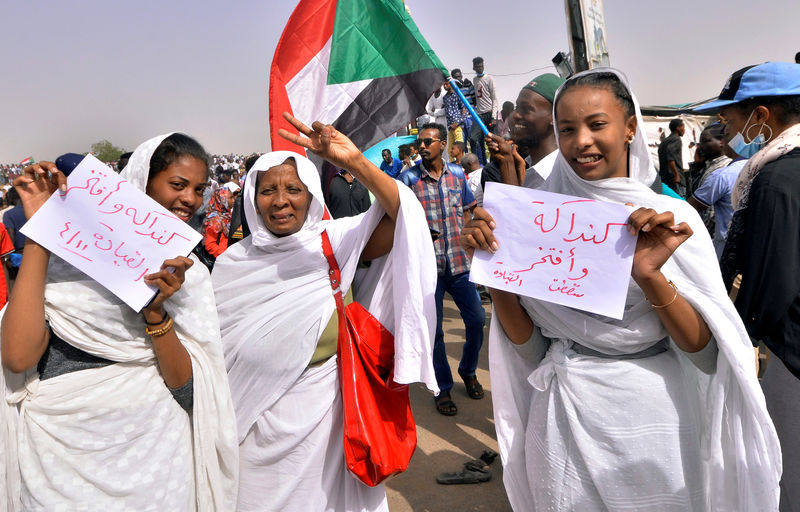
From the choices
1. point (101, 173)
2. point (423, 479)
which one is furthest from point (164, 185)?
point (423, 479)

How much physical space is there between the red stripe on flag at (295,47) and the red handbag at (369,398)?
1.34m

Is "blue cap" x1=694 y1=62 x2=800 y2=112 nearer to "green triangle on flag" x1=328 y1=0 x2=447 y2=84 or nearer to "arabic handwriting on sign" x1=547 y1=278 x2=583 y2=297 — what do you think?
"arabic handwriting on sign" x1=547 y1=278 x2=583 y2=297

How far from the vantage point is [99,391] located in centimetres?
158

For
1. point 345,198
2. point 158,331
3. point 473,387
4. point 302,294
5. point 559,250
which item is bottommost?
point 473,387

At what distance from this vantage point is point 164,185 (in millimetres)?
1838

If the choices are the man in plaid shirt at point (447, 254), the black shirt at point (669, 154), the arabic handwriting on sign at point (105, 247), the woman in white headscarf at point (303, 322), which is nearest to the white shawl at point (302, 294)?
the woman in white headscarf at point (303, 322)

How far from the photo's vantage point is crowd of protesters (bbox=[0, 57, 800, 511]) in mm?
1513

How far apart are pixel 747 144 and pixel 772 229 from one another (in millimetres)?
587

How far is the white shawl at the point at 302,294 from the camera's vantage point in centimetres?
203

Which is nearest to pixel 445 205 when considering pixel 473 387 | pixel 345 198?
pixel 345 198

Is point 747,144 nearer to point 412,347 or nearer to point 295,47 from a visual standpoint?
point 412,347

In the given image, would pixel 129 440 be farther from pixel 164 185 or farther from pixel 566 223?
pixel 566 223

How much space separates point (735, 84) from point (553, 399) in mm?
1469

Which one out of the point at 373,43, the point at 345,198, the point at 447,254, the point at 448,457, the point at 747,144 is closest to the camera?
the point at 747,144
